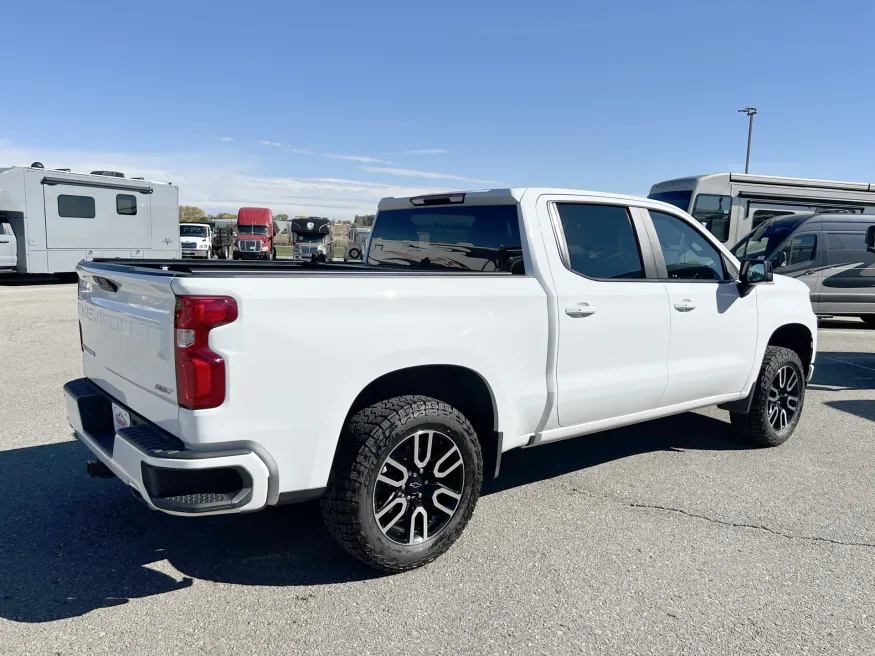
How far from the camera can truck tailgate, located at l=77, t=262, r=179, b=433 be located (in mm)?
2793

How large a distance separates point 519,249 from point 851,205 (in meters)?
15.9

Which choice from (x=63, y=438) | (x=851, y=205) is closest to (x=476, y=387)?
(x=63, y=438)

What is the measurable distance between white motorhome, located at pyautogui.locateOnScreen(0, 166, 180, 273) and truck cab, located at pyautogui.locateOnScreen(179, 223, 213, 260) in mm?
8190

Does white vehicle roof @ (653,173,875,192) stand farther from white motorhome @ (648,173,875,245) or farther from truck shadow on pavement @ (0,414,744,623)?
truck shadow on pavement @ (0,414,744,623)

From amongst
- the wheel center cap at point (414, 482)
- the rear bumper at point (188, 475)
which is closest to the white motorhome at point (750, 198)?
the wheel center cap at point (414, 482)

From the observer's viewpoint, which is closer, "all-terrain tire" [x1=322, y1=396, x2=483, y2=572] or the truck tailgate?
the truck tailgate

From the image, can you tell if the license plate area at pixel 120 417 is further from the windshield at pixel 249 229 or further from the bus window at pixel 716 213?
the windshield at pixel 249 229

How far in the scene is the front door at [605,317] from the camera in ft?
12.7

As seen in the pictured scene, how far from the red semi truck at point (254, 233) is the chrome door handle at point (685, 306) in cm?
3027

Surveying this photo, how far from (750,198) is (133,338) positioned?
15893mm

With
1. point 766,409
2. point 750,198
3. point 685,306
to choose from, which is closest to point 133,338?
point 685,306

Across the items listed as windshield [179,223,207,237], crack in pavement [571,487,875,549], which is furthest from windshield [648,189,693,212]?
windshield [179,223,207,237]

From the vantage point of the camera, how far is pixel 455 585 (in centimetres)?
321

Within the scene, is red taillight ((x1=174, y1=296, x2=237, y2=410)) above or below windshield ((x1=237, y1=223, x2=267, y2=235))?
below
